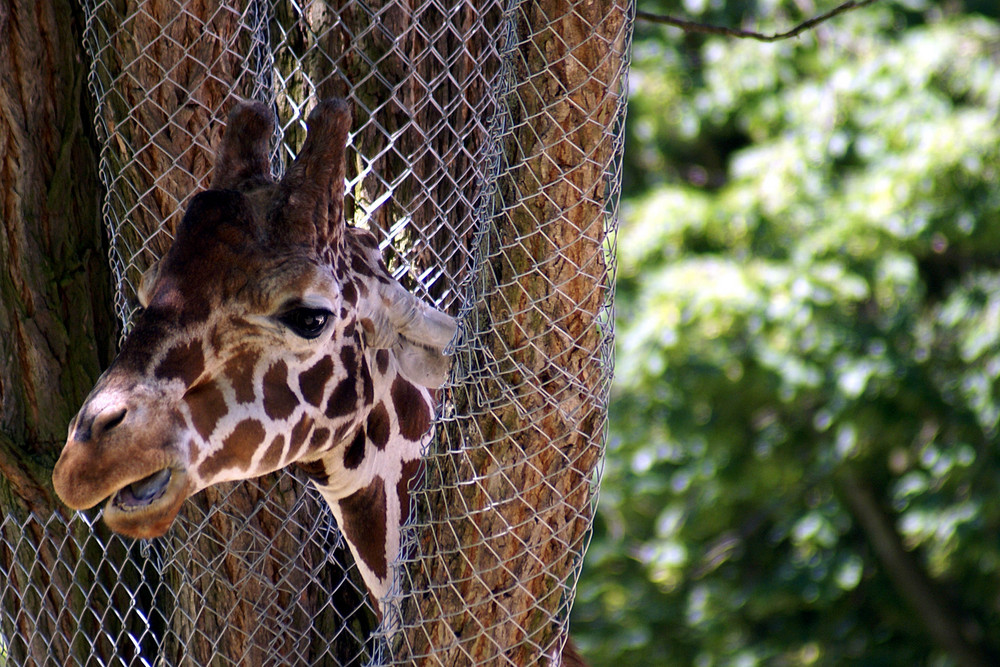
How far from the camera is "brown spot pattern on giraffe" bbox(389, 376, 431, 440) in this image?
268cm

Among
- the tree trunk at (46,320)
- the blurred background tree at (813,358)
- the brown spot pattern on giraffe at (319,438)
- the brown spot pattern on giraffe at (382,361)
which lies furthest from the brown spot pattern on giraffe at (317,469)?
the blurred background tree at (813,358)

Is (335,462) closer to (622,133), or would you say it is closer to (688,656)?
(622,133)

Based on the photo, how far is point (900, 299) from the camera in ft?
22.7

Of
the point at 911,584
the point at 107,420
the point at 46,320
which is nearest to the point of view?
the point at 107,420

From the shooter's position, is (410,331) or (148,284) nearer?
(148,284)

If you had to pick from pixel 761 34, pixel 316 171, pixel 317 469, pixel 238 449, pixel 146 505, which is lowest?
pixel 146 505

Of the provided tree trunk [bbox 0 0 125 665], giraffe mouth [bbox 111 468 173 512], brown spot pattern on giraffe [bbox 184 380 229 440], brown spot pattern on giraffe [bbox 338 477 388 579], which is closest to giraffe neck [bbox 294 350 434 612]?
brown spot pattern on giraffe [bbox 338 477 388 579]

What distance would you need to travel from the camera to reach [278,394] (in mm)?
2328

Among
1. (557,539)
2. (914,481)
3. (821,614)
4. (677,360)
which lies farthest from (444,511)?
(821,614)

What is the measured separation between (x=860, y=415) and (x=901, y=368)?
13.7 inches

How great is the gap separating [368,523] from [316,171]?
2.59 ft

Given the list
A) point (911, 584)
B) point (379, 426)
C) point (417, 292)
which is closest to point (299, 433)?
point (379, 426)

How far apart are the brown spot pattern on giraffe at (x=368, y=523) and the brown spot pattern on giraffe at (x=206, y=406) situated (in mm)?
472

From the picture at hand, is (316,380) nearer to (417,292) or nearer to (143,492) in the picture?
(143,492)
